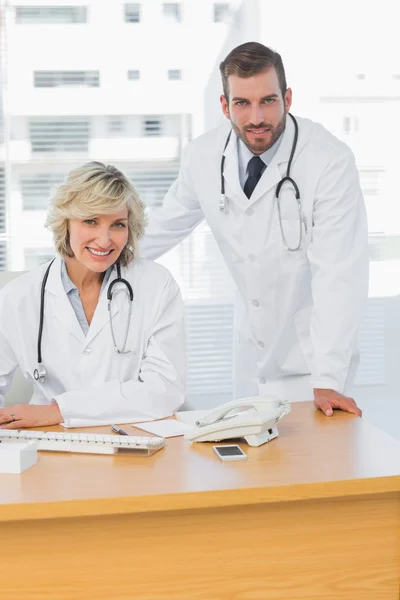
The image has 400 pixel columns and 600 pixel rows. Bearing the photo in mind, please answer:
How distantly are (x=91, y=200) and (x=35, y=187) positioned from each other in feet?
5.31

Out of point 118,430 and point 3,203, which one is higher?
point 3,203

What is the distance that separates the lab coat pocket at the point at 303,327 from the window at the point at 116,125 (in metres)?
1.46

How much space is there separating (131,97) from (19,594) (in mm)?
2503

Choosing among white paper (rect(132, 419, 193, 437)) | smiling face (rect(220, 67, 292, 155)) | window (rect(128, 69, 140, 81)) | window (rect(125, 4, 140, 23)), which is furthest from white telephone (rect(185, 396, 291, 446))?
window (rect(125, 4, 140, 23))

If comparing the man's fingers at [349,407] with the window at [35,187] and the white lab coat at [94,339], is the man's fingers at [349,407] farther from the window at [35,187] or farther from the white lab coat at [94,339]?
the window at [35,187]

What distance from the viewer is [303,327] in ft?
7.49

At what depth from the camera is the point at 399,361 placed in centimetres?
365

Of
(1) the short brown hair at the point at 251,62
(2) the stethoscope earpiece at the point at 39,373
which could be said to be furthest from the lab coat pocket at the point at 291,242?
(2) the stethoscope earpiece at the point at 39,373

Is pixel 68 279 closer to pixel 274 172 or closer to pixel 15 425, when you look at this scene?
pixel 15 425

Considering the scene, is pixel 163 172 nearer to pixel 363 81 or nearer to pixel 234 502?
pixel 363 81

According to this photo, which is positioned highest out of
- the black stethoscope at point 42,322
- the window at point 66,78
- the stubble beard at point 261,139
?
the window at point 66,78

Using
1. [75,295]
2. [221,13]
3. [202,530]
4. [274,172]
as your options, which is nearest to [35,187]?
[221,13]

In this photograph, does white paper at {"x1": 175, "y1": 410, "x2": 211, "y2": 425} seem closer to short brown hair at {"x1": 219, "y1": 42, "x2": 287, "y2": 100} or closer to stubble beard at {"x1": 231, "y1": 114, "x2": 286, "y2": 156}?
stubble beard at {"x1": 231, "y1": 114, "x2": 286, "y2": 156}

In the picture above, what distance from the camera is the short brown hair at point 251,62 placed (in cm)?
208
